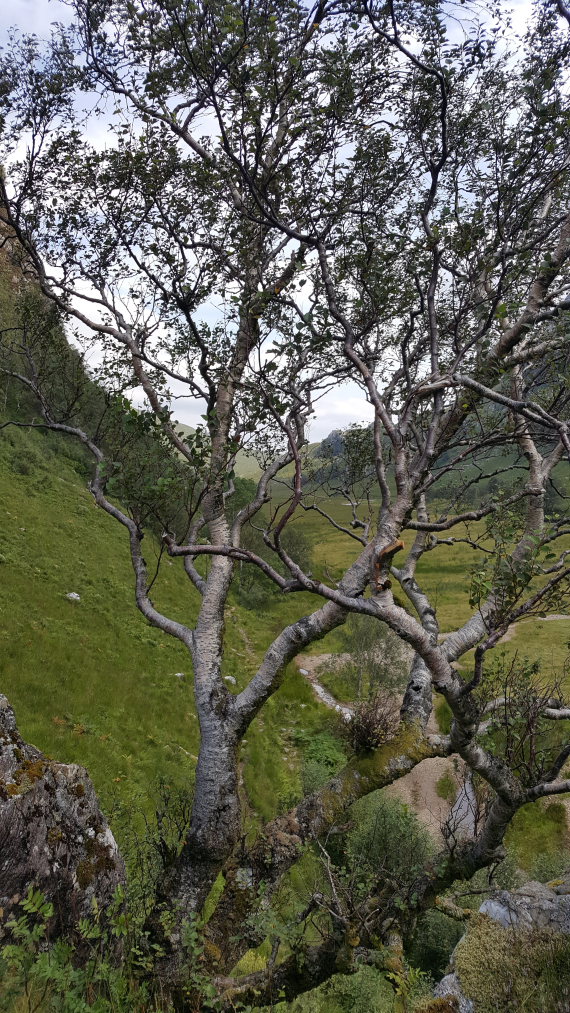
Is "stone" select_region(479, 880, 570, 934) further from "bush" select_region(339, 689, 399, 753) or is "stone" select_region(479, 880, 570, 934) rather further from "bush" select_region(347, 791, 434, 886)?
"bush" select_region(339, 689, 399, 753)

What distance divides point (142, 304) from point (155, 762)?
11529 millimetres

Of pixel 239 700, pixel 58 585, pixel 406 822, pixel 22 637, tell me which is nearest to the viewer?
pixel 239 700

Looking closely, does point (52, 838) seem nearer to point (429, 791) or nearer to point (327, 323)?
point (327, 323)

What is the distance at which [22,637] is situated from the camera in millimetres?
13977

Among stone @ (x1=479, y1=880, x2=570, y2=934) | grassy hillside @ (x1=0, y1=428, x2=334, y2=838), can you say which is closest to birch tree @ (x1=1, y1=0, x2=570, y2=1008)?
stone @ (x1=479, y1=880, x2=570, y2=934)

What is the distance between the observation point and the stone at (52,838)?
553 cm

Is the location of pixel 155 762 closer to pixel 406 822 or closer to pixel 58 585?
pixel 406 822

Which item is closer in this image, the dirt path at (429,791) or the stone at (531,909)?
the stone at (531,909)

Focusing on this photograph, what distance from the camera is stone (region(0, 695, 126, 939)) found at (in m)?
5.53

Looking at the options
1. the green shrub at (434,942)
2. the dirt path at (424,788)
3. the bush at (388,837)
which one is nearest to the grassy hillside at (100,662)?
the dirt path at (424,788)

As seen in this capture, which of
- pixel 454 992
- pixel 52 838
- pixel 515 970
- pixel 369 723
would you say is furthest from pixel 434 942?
pixel 52 838

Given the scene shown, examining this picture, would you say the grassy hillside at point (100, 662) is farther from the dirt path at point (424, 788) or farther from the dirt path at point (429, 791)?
the dirt path at point (429, 791)

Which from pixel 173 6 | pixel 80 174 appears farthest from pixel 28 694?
pixel 173 6

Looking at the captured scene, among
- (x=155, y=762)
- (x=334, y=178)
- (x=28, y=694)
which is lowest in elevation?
(x=155, y=762)
